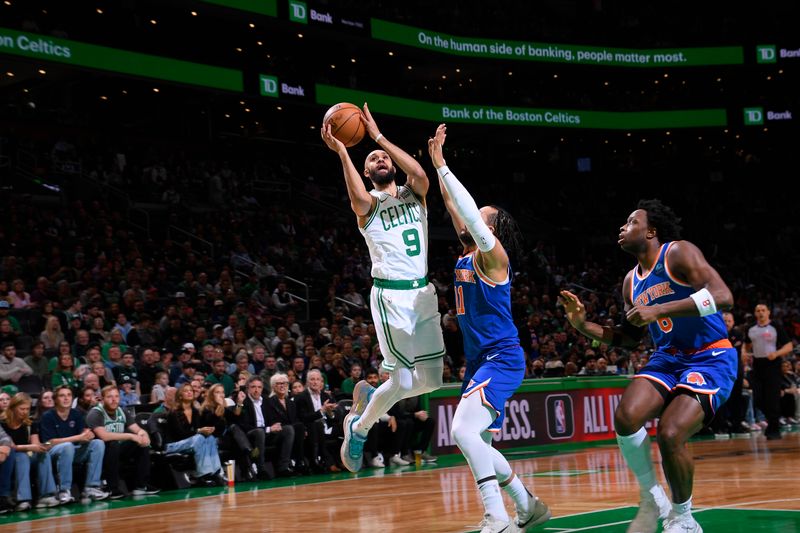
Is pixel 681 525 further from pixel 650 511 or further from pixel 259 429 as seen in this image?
pixel 259 429

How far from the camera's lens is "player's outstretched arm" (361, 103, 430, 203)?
6852 millimetres

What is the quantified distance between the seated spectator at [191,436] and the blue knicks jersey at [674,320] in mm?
7154

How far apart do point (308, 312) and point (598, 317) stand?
7607 millimetres

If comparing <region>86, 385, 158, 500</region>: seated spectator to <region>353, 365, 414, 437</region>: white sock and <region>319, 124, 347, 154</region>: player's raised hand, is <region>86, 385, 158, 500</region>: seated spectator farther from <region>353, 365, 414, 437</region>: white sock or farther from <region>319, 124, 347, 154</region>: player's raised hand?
<region>319, 124, 347, 154</region>: player's raised hand

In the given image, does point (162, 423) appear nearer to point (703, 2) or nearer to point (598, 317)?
point (598, 317)

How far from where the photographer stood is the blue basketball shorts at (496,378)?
20.1 ft

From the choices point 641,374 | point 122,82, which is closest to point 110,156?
point 122,82

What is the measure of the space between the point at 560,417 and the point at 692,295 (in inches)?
440

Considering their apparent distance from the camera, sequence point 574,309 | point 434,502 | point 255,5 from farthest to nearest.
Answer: point 255,5
point 434,502
point 574,309

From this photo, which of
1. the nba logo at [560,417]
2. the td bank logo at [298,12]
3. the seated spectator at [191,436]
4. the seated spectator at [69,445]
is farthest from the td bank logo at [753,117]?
the seated spectator at [69,445]

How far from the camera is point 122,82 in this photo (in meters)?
28.1

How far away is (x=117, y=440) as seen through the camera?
36.9 feet

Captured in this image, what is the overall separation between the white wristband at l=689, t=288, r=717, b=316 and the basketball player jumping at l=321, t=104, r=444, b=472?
200cm

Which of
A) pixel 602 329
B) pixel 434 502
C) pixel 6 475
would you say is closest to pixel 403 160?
pixel 602 329
